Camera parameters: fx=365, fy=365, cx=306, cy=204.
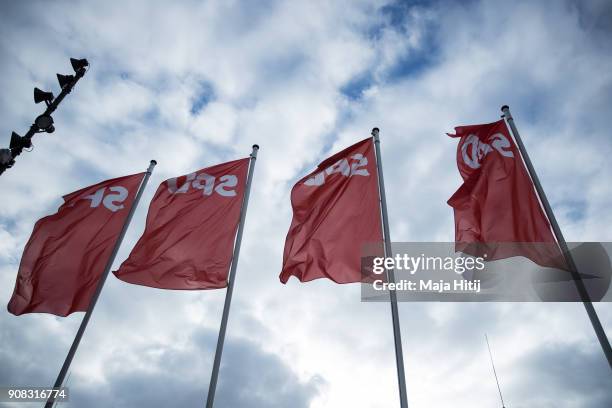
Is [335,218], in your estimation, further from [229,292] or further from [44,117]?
[44,117]

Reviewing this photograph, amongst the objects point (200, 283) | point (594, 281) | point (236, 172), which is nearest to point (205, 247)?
point (200, 283)

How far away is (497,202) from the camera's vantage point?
1016 centimetres

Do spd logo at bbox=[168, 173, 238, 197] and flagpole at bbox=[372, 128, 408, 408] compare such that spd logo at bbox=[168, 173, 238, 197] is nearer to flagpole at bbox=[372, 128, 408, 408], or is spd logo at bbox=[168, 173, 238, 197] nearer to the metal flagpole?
flagpole at bbox=[372, 128, 408, 408]

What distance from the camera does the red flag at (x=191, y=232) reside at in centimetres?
1120

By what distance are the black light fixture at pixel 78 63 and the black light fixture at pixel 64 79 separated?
617 millimetres

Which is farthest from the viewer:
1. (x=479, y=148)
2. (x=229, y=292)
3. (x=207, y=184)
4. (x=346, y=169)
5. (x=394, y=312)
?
(x=207, y=184)

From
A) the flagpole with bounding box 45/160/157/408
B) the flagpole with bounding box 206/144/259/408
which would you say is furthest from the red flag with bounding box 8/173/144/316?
the flagpole with bounding box 206/144/259/408

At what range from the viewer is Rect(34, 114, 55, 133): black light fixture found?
10258 millimetres

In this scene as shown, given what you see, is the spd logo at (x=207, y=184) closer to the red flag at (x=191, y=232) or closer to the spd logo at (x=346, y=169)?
the red flag at (x=191, y=232)

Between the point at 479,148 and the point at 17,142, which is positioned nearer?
the point at 17,142

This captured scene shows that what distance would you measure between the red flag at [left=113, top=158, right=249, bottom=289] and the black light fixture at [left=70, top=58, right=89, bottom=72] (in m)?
4.53

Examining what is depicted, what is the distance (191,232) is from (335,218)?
480 cm

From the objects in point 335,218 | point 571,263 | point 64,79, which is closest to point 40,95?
point 64,79

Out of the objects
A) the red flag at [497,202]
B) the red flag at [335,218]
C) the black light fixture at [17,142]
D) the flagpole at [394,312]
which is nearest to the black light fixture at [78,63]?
the black light fixture at [17,142]
